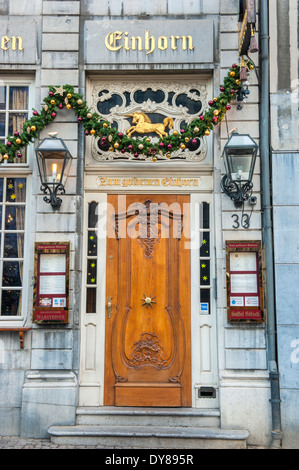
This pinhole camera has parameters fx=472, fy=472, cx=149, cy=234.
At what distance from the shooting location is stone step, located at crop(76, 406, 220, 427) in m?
6.06

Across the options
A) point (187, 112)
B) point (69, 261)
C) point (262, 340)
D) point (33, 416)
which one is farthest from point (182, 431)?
point (187, 112)

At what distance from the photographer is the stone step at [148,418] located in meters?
6.06

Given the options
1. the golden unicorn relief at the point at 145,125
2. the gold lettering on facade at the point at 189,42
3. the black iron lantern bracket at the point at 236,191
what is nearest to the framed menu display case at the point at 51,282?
the golden unicorn relief at the point at 145,125

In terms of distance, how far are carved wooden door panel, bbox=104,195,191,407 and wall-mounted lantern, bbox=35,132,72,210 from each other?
0.88 metres

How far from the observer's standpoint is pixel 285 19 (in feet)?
21.8

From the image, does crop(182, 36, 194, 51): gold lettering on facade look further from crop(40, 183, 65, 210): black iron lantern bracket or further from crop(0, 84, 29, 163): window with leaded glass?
crop(40, 183, 65, 210): black iron lantern bracket

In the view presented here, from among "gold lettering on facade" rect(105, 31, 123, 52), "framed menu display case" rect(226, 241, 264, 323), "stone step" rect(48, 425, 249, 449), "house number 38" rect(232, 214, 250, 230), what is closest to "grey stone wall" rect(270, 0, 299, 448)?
"framed menu display case" rect(226, 241, 264, 323)

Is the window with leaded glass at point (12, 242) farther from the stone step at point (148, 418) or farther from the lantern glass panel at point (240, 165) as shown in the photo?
the lantern glass panel at point (240, 165)

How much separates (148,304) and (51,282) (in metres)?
1.35

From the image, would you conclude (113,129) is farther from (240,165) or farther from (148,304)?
(148,304)

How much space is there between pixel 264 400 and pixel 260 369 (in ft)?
1.24

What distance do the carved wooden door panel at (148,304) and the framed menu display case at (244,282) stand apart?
63 cm

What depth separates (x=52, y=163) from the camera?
20.3 feet
